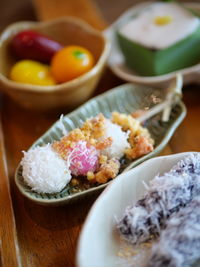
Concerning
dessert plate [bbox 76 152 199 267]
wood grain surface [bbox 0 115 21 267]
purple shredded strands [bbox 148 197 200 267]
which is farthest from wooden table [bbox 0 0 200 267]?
purple shredded strands [bbox 148 197 200 267]

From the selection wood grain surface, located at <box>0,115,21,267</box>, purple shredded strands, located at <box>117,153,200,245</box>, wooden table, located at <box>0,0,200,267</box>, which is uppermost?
purple shredded strands, located at <box>117,153,200,245</box>

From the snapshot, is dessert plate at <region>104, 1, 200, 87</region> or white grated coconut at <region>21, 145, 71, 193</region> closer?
white grated coconut at <region>21, 145, 71, 193</region>

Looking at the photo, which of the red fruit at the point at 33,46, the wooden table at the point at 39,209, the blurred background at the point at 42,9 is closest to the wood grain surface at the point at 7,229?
the wooden table at the point at 39,209

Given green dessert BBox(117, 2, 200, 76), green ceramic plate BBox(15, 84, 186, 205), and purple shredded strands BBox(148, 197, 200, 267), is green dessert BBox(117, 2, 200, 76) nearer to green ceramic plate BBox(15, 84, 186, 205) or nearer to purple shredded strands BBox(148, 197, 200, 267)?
green ceramic plate BBox(15, 84, 186, 205)

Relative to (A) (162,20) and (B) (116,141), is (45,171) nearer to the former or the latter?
(B) (116,141)

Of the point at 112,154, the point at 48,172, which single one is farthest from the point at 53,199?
the point at 112,154
